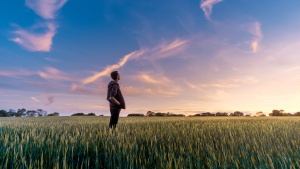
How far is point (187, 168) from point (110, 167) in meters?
0.96

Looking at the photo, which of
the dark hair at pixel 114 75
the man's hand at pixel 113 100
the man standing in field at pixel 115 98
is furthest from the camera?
the dark hair at pixel 114 75

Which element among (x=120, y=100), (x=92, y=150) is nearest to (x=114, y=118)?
(x=120, y=100)

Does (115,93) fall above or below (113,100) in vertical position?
above

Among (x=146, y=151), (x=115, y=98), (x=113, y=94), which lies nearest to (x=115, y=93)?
(x=113, y=94)

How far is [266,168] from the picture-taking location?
2.54m

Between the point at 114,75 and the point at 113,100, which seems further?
the point at 114,75

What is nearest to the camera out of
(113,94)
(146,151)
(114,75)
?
(146,151)

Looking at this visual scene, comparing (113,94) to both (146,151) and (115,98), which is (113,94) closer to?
(115,98)

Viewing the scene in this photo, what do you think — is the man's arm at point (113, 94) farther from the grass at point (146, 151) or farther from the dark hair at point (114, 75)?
the grass at point (146, 151)

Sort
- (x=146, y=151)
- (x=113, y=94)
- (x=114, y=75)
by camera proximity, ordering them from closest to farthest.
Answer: (x=146, y=151), (x=113, y=94), (x=114, y=75)

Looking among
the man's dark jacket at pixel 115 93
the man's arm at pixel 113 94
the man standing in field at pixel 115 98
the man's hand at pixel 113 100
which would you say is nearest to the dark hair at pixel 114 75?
the man standing in field at pixel 115 98

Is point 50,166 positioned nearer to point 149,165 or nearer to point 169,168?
point 149,165

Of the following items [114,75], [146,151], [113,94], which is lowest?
[146,151]

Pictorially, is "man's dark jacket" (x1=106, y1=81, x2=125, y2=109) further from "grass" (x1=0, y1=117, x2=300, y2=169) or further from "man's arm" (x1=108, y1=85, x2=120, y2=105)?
"grass" (x1=0, y1=117, x2=300, y2=169)
